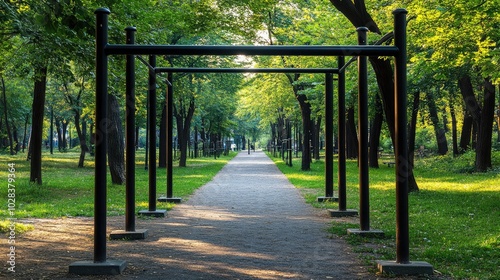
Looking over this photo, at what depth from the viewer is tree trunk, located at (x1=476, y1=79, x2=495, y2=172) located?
21.2m

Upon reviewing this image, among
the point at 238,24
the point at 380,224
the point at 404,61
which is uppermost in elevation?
the point at 238,24

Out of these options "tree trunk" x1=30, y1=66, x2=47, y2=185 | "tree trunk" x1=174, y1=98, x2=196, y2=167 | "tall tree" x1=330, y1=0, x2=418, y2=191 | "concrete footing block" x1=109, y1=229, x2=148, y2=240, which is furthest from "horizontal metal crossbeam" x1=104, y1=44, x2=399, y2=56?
"tree trunk" x1=174, y1=98, x2=196, y2=167

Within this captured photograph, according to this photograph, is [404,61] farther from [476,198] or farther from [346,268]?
[476,198]

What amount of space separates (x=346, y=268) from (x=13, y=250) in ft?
13.1

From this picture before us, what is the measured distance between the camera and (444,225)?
8.84 meters

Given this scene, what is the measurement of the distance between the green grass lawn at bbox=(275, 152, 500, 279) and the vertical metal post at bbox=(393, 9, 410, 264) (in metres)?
0.49

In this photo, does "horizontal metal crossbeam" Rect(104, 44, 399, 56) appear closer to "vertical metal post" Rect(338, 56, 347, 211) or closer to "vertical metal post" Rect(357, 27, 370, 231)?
"vertical metal post" Rect(357, 27, 370, 231)

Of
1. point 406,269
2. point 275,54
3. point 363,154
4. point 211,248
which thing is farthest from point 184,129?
point 406,269

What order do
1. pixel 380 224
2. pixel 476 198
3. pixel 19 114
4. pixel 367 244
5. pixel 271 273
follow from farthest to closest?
pixel 19 114 → pixel 476 198 → pixel 380 224 → pixel 367 244 → pixel 271 273

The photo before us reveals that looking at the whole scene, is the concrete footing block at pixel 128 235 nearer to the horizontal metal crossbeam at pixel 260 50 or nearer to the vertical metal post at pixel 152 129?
the vertical metal post at pixel 152 129

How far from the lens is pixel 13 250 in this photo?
6453mm

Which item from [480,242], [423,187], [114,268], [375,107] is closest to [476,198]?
[423,187]

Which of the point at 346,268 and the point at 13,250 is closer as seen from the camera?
the point at 346,268

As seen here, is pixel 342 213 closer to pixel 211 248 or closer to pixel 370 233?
pixel 370 233
